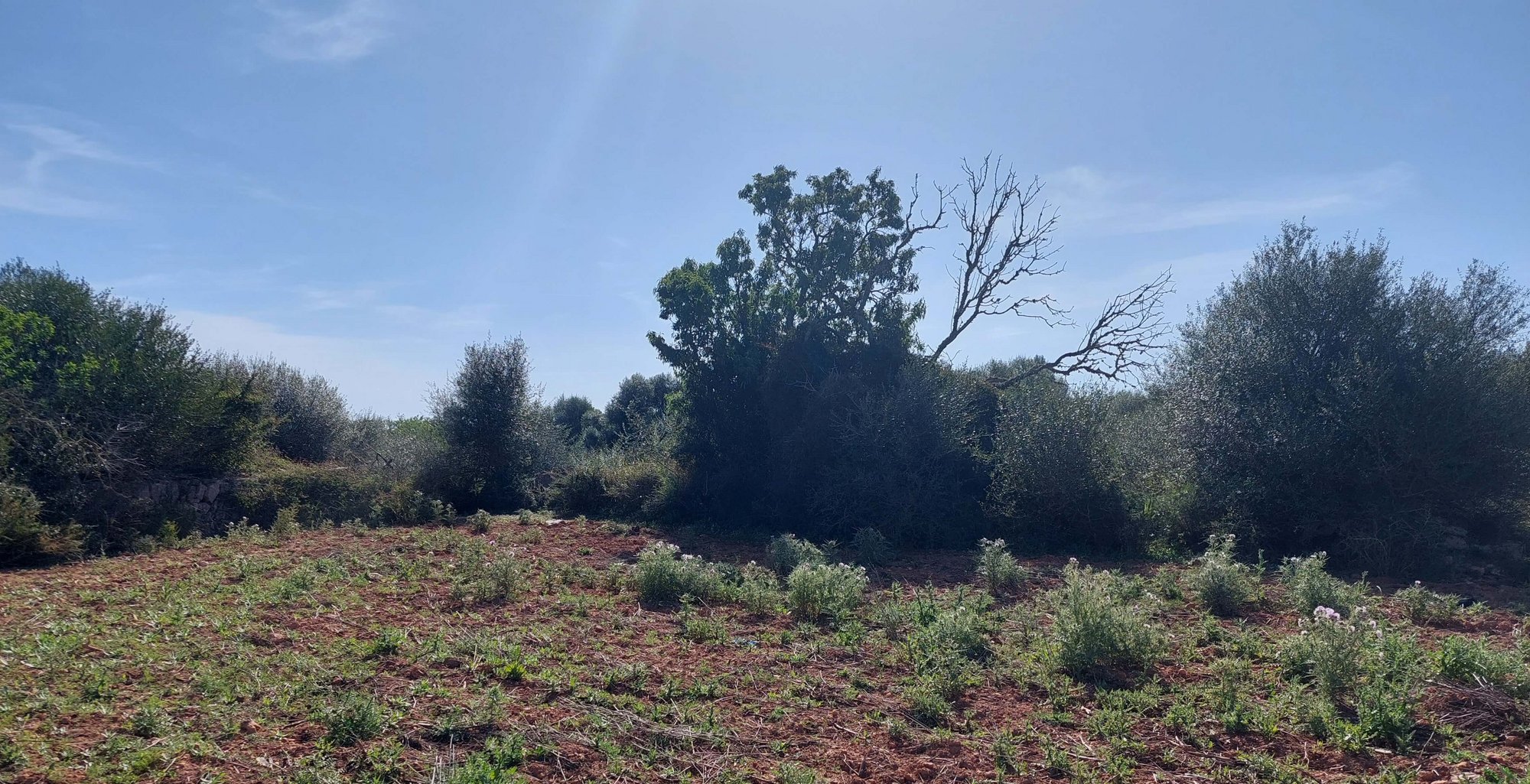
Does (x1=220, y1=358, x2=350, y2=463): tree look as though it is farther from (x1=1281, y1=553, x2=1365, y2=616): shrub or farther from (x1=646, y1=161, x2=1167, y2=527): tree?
(x1=1281, y1=553, x2=1365, y2=616): shrub

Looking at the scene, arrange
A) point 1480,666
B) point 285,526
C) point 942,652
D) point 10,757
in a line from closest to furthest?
point 10,757, point 1480,666, point 942,652, point 285,526

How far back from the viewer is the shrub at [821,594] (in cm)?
758

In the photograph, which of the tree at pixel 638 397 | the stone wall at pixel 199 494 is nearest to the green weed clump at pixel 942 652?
the stone wall at pixel 199 494

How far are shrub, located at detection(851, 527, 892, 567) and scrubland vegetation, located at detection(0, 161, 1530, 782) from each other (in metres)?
0.06

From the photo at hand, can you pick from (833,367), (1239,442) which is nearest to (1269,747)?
(1239,442)

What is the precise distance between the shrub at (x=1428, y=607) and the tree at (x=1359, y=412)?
3.32 metres

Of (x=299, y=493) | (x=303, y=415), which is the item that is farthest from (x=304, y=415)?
(x=299, y=493)

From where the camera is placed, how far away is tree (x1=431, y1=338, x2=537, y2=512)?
16.4m

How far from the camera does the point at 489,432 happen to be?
54.4 ft

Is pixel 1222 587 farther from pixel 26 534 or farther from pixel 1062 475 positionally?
pixel 26 534

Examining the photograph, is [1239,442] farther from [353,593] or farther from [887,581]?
[353,593]

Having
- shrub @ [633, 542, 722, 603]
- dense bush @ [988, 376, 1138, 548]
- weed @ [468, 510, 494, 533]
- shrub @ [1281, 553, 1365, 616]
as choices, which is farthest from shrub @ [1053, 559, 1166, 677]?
weed @ [468, 510, 494, 533]

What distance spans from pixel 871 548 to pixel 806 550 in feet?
4.44

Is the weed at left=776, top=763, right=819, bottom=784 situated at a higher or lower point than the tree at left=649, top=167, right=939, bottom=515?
lower
